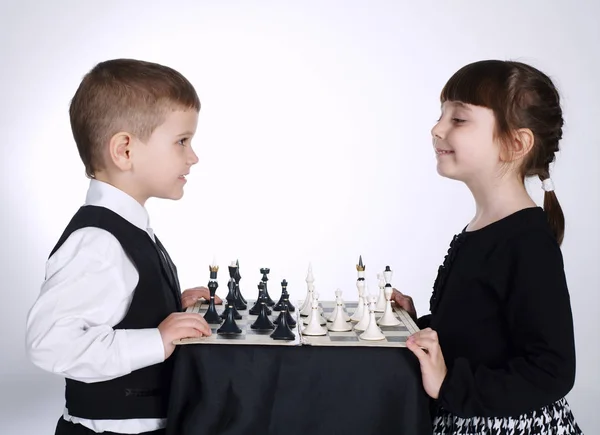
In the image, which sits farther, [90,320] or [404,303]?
[404,303]

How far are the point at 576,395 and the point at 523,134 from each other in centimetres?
242

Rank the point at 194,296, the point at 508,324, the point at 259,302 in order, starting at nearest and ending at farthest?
1. the point at 508,324
2. the point at 259,302
3. the point at 194,296

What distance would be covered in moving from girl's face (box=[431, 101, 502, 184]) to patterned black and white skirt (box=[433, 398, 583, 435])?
543 millimetres

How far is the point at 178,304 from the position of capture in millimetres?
1911

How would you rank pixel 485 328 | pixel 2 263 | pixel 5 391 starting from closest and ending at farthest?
pixel 485 328, pixel 5 391, pixel 2 263

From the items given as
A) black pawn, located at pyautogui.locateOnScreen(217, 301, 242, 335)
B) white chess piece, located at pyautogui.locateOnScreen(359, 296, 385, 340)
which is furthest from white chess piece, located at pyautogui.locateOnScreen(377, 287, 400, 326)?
black pawn, located at pyautogui.locateOnScreen(217, 301, 242, 335)

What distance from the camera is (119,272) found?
171cm

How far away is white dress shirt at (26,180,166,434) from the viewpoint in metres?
1.61

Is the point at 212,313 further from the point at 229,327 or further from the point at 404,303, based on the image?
the point at 404,303

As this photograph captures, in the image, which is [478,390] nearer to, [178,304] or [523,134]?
[523,134]

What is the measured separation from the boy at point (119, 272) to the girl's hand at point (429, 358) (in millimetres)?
426

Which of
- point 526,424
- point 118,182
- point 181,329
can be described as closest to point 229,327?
point 181,329

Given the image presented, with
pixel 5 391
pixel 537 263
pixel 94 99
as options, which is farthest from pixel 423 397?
pixel 5 391

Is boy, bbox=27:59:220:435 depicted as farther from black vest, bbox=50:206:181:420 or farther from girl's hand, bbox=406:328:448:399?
girl's hand, bbox=406:328:448:399
